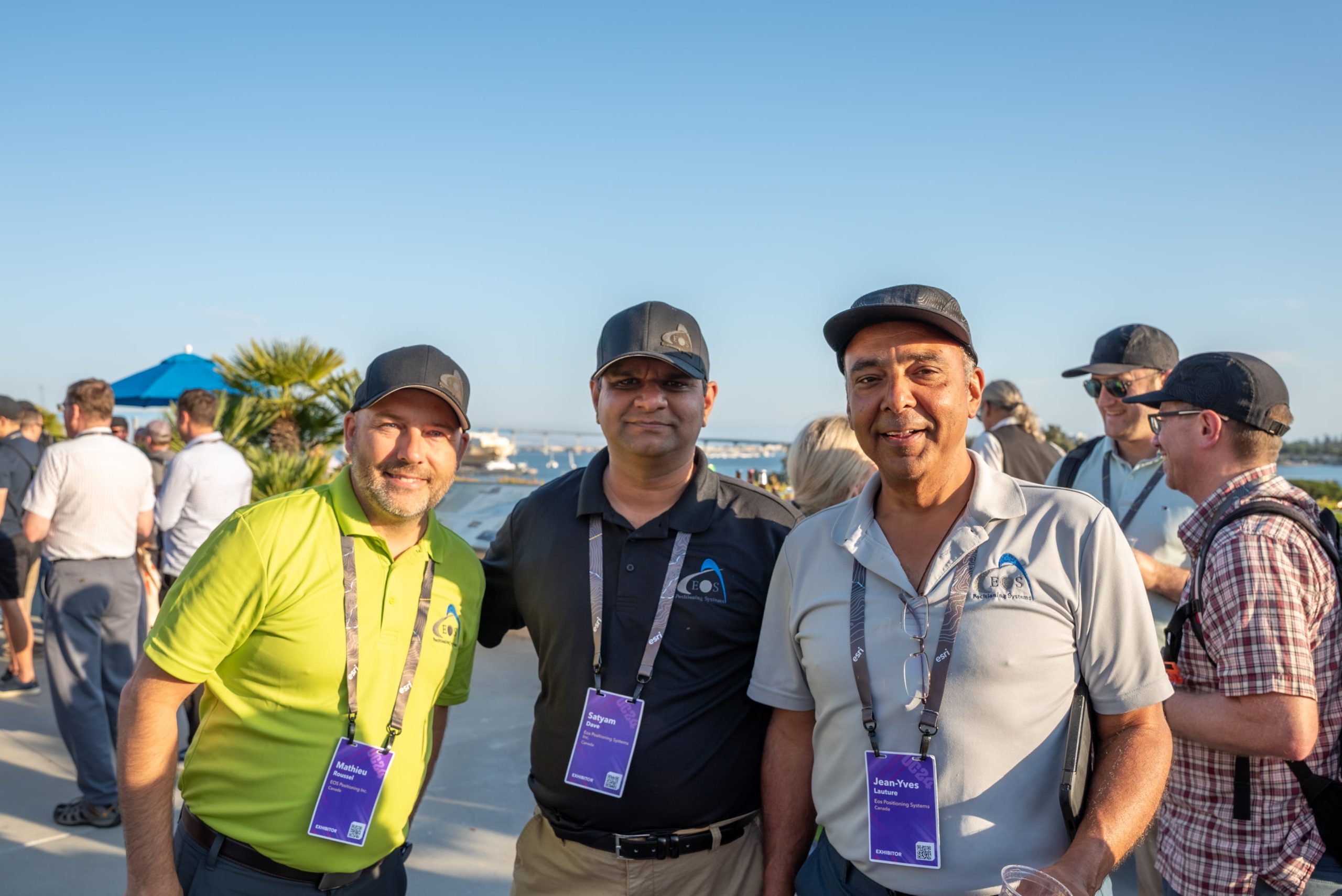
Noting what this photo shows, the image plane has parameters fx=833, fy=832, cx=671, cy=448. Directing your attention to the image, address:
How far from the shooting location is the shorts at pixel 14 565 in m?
6.41

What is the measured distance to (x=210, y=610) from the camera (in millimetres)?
2018

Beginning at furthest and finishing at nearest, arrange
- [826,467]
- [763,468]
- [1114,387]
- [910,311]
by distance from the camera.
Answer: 1. [763,468]
2. [1114,387]
3. [826,467]
4. [910,311]

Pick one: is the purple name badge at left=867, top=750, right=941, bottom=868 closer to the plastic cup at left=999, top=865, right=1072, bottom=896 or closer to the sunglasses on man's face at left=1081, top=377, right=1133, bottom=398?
the plastic cup at left=999, top=865, right=1072, bottom=896

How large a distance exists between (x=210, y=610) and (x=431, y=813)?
3.03 m

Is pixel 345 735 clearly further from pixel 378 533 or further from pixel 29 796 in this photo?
pixel 29 796

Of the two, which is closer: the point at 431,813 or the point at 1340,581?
the point at 1340,581

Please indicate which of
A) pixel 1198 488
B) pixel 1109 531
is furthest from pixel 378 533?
pixel 1198 488

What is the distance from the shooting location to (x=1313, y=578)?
2.13m

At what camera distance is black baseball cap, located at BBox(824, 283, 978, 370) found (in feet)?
6.11

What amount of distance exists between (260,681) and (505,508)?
6.69 m

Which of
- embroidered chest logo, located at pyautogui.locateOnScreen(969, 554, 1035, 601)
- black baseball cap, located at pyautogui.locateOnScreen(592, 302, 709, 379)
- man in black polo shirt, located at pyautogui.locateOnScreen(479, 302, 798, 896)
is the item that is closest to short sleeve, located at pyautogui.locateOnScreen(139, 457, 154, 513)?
man in black polo shirt, located at pyautogui.locateOnScreen(479, 302, 798, 896)

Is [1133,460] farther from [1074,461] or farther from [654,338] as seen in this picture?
[654,338]

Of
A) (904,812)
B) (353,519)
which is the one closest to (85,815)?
(353,519)

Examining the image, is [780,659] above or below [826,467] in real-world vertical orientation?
below
